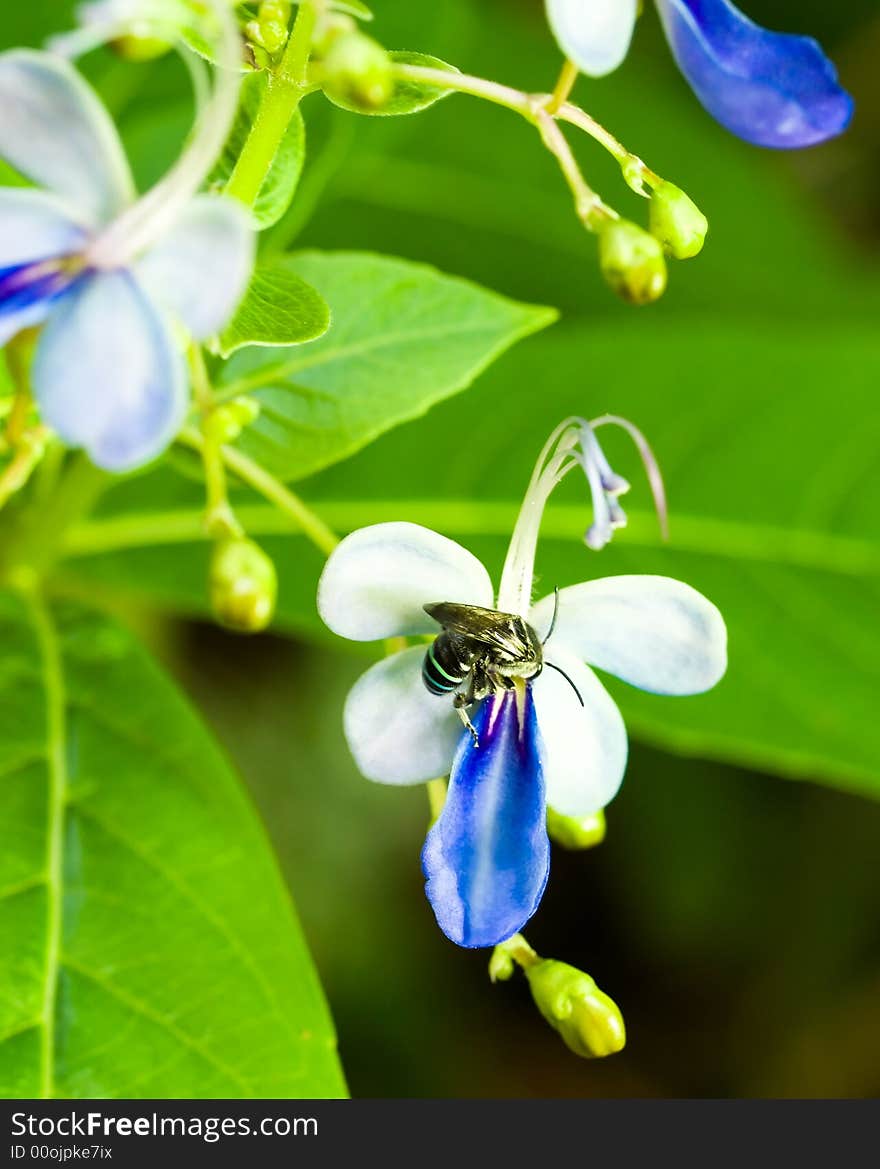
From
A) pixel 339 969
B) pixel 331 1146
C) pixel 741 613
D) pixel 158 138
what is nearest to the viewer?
pixel 331 1146

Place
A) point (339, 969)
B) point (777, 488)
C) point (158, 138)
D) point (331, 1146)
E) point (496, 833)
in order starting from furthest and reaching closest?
point (339, 969) → point (777, 488) → point (158, 138) → point (331, 1146) → point (496, 833)

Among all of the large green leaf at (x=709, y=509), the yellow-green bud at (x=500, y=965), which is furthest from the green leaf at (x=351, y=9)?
the large green leaf at (x=709, y=509)

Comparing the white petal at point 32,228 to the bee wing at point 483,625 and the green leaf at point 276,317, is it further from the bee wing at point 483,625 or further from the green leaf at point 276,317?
the bee wing at point 483,625

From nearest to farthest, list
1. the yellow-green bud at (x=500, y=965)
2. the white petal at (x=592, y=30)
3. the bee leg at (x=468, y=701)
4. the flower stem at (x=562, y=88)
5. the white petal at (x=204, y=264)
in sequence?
the white petal at (x=204, y=264) → the white petal at (x=592, y=30) → the flower stem at (x=562, y=88) → the bee leg at (x=468, y=701) → the yellow-green bud at (x=500, y=965)

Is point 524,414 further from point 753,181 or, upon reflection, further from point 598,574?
point 753,181

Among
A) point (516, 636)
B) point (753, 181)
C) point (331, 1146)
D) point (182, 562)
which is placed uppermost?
point (753, 181)

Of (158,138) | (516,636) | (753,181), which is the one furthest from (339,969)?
(753,181)

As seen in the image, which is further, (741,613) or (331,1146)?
(741,613)

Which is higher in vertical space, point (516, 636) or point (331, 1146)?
point (516, 636)
